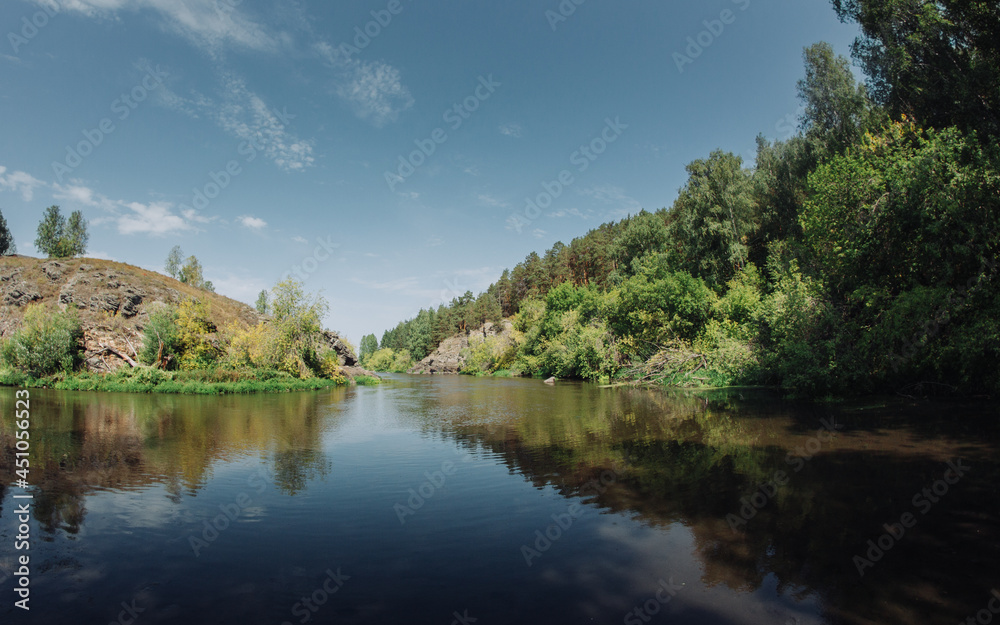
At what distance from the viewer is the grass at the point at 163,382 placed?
3603 centimetres

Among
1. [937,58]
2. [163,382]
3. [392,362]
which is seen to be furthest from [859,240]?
[392,362]

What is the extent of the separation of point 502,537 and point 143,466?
1038 centimetres

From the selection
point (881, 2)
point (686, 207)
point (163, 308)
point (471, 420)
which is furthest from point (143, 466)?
point (686, 207)

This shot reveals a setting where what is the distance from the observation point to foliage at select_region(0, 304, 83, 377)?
39.6 metres

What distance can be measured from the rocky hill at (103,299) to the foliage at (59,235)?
16345mm

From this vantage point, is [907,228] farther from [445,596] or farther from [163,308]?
[163,308]

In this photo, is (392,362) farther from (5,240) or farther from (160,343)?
(160,343)

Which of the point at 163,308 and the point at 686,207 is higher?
the point at 686,207

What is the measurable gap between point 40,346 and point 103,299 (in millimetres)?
13147

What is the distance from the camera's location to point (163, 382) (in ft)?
121

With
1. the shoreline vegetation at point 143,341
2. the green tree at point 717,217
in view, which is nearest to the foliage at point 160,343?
the shoreline vegetation at point 143,341

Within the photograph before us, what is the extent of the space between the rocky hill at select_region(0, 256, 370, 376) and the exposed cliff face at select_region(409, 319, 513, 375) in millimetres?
37401

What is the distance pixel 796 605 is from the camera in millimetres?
5211

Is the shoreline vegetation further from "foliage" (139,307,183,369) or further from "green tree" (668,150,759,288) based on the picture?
"green tree" (668,150,759,288)
